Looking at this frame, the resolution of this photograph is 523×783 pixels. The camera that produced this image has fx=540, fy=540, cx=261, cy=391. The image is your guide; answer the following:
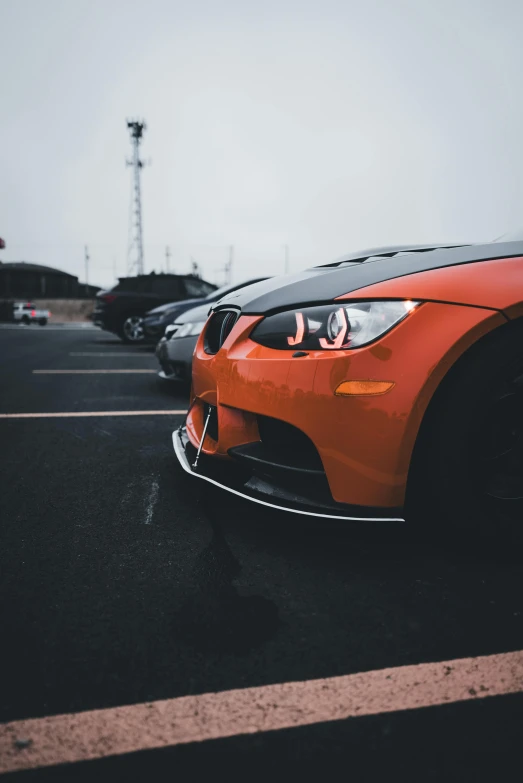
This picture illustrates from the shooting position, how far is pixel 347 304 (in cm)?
187

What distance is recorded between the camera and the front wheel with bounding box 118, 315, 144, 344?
11.8 metres

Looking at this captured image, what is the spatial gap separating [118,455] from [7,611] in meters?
1.69

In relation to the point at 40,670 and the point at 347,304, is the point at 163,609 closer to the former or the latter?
the point at 40,670


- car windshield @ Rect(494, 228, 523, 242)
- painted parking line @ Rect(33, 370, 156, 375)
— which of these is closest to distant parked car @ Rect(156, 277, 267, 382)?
painted parking line @ Rect(33, 370, 156, 375)

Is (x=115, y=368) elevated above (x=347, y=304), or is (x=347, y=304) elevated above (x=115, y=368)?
(x=347, y=304)

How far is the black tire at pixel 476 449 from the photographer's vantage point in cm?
180

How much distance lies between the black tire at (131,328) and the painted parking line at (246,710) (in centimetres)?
1107

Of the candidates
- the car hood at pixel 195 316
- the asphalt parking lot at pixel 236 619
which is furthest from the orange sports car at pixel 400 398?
the car hood at pixel 195 316

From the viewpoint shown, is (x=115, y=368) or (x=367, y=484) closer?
(x=367, y=484)

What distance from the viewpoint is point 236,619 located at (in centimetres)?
156

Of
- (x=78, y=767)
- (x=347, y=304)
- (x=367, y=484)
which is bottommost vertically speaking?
(x=78, y=767)

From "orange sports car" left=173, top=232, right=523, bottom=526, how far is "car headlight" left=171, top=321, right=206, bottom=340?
3286 mm

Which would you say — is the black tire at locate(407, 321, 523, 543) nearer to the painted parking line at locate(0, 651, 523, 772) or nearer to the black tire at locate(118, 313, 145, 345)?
the painted parking line at locate(0, 651, 523, 772)

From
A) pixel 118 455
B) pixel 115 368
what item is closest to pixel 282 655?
pixel 118 455
